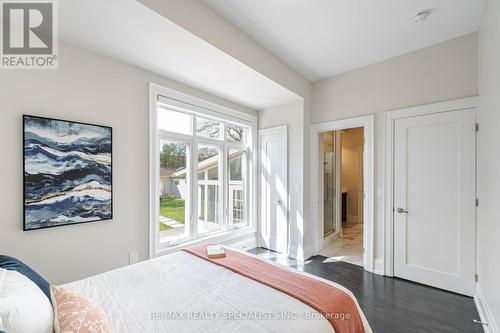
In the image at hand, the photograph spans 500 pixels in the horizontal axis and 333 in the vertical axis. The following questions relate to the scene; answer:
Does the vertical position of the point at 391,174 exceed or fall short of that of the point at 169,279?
it exceeds it

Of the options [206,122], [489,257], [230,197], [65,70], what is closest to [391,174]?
[489,257]

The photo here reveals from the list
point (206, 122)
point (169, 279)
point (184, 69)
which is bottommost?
point (169, 279)

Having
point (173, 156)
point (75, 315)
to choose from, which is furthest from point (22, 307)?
point (173, 156)

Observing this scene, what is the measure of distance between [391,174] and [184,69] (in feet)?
9.82

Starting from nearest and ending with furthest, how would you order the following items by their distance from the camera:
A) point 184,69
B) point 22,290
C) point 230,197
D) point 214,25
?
point 22,290
point 214,25
point 184,69
point 230,197

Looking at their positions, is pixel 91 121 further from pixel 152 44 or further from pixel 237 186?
pixel 237 186

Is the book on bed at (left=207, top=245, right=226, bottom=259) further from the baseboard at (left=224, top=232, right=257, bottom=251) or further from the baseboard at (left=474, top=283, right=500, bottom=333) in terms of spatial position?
the baseboard at (left=474, top=283, right=500, bottom=333)

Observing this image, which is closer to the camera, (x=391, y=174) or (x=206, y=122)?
(x=391, y=174)

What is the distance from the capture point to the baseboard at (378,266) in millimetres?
3145

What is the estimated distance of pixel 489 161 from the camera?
213 cm

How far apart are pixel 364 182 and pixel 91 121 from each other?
11.6 feet

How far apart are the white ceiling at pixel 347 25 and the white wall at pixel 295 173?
0.95 meters

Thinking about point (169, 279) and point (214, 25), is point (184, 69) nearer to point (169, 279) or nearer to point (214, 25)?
point (214, 25)

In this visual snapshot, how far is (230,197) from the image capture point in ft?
13.3
